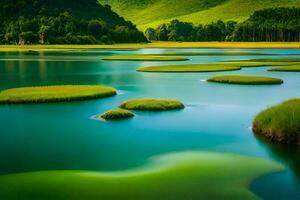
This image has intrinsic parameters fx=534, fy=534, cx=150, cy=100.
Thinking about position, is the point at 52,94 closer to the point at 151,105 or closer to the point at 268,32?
the point at 151,105

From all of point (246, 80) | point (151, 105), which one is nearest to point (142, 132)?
point (151, 105)

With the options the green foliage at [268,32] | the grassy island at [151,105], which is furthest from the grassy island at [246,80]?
the green foliage at [268,32]

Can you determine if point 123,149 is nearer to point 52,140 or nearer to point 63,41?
point 52,140

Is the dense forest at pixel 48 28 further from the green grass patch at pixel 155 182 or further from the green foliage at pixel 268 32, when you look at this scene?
the green grass patch at pixel 155 182

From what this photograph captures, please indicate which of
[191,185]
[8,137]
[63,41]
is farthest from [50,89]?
[63,41]

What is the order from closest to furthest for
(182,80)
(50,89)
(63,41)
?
(50,89) → (182,80) → (63,41)
